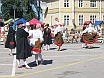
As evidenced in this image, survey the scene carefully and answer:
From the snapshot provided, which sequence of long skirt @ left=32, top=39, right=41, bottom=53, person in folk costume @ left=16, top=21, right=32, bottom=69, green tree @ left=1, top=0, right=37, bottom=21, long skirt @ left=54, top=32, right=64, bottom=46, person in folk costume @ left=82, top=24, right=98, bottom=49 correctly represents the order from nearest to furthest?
person in folk costume @ left=16, top=21, right=32, bottom=69
long skirt @ left=32, top=39, right=41, bottom=53
long skirt @ left=54, top=32, right=64, bottom=46
person in folk costume @ left=82, top=24, right=98, bottom=49
green tree @ left=1, top=0, right=37, bottom=21

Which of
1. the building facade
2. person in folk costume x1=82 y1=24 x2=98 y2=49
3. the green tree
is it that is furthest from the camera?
the green tree

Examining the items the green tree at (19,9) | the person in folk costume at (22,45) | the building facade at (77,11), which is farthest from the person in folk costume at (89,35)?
the green tree at (19,9)

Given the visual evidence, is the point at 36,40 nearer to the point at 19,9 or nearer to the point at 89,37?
the point at 89,37

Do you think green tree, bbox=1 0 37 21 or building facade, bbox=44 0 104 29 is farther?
green tree, bbox=1 0 37 21

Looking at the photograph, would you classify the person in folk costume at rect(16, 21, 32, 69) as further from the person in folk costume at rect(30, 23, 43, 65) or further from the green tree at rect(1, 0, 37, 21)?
the green tree at rect(1, 0, 37, 21)

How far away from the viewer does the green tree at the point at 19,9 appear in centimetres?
7638

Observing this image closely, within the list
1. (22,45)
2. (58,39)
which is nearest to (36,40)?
(22,45)

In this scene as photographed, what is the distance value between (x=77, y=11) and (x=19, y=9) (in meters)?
15.2

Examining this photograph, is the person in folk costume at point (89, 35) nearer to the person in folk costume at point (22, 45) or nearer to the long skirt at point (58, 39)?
the long skirt at point (58, 39)

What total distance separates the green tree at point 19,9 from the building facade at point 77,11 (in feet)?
26.0

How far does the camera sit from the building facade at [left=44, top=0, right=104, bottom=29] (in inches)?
2721

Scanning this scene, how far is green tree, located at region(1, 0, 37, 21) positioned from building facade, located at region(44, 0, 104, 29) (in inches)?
312

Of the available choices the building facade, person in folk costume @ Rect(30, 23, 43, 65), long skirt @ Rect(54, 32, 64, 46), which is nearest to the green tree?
the building facade

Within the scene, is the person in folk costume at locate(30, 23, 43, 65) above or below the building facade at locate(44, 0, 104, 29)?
below
